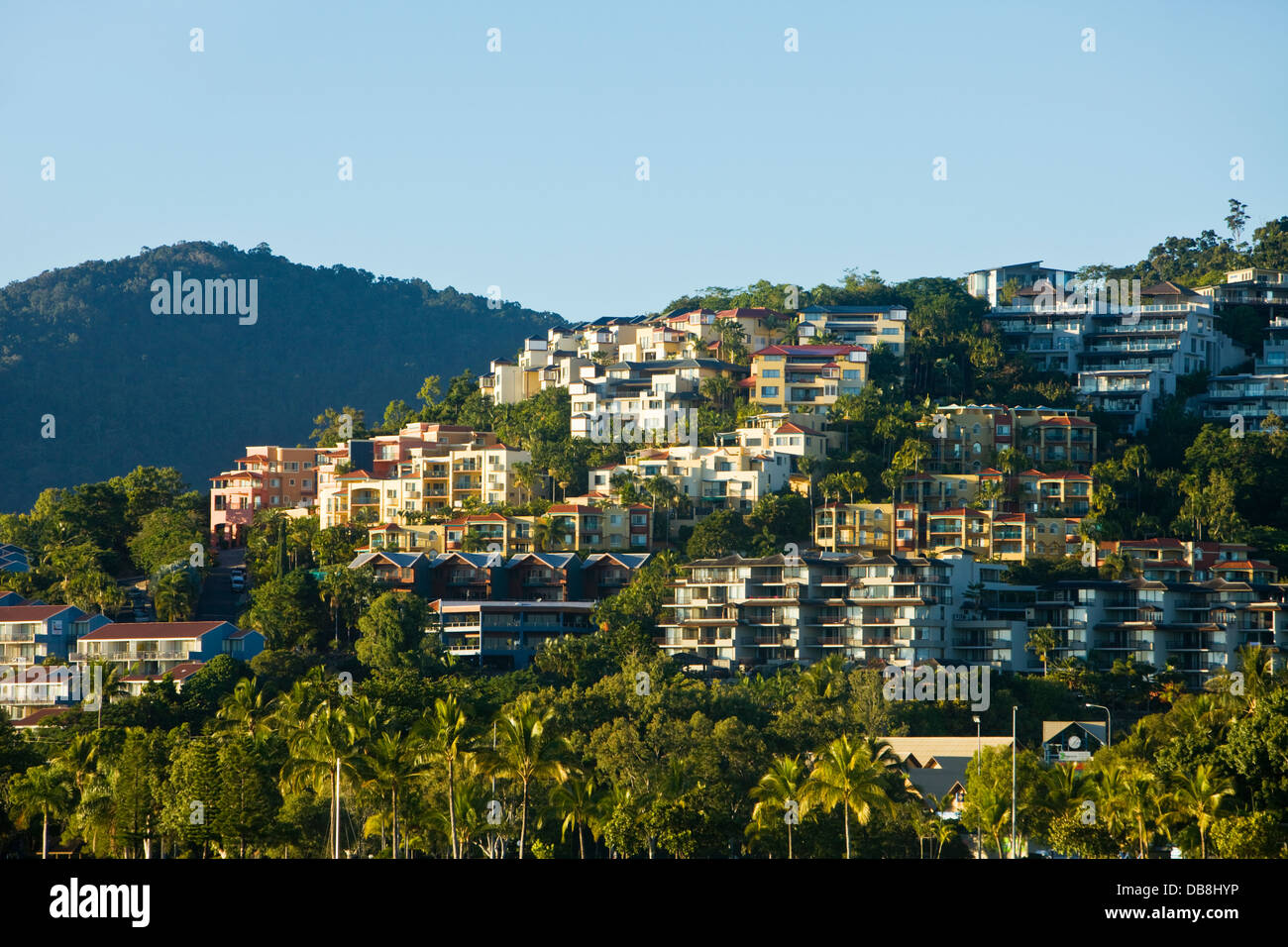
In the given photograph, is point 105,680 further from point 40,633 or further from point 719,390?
point 719,390

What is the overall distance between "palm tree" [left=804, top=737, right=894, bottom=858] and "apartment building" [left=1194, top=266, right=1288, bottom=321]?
3643 inches

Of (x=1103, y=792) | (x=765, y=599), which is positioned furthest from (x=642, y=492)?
(x=1103, y=792)

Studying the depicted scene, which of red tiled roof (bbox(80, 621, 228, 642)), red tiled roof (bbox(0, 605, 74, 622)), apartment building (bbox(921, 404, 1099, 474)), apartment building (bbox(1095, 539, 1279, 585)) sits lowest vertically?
red tiled roof (bbox(80, 621, 228, 642))

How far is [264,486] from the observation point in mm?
124312

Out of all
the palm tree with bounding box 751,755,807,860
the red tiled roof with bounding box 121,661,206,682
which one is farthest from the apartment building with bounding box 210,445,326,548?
the palm tree with bounding box 751,755,807,860

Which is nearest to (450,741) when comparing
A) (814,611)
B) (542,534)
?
(814,611)

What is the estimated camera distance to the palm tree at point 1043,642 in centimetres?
8638

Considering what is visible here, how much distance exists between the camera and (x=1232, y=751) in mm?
46750

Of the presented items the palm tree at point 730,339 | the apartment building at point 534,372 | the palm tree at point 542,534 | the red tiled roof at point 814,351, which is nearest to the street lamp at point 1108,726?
the palm tree at point 542,534

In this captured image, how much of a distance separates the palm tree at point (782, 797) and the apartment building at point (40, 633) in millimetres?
48733

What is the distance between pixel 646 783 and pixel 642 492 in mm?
47624

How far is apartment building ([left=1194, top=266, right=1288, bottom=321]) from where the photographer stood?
13462 centimetres

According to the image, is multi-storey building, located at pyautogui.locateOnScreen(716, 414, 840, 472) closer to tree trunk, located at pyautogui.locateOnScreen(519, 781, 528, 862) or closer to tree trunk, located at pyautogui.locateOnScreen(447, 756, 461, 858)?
tree trunk, located at pyautogui.locateOnScreen(519, 781, 528, 862)
